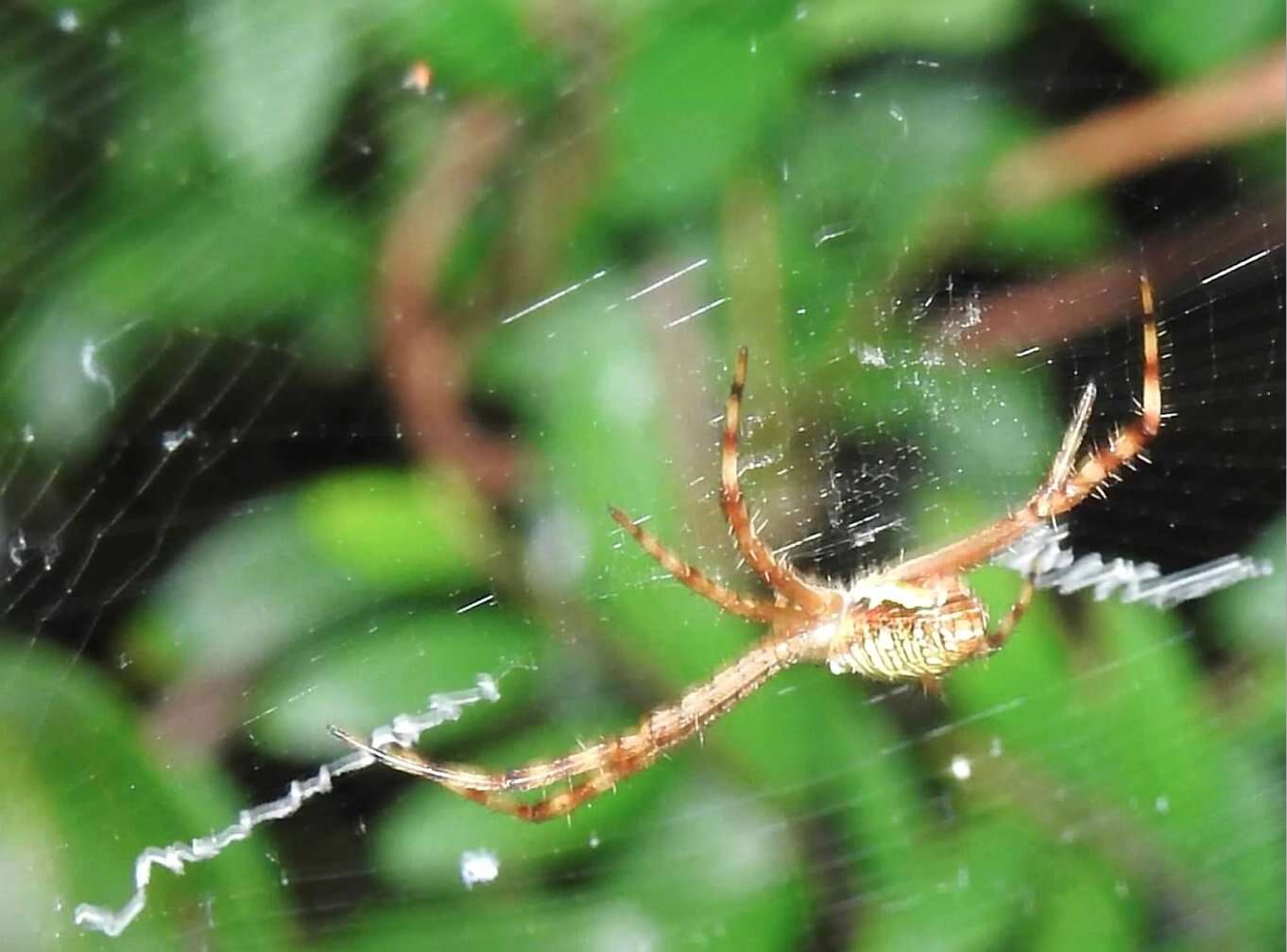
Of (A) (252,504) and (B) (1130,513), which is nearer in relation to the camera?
(A) (252,504)

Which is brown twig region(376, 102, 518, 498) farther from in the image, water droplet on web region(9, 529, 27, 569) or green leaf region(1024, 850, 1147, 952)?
green leaf region(1024, 850, 1147, 952)

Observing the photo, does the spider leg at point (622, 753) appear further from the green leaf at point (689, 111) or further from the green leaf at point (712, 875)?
the green leaf at point (689, 111)

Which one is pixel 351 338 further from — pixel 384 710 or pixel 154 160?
pixel 384 710

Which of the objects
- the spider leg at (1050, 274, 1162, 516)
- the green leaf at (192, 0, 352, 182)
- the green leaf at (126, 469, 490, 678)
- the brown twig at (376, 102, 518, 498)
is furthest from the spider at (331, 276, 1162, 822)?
the green leaf at (192, 0, 352, 182)

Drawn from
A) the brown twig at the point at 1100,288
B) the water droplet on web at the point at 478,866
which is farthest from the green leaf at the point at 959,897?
the brown twig at the point at 1100,288

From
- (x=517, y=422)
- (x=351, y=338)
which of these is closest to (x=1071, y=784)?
(x=517, y=422)

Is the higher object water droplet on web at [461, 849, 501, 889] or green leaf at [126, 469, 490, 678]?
green leaf at [126, 469, 490, 678]

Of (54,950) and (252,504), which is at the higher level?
(252,504)
